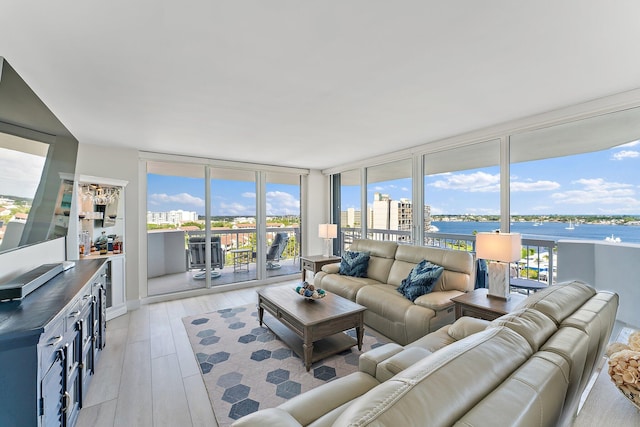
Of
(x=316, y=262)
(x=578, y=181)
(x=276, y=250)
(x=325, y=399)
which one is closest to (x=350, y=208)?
(x=316, y=262)

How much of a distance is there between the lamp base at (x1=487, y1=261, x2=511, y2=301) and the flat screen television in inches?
144

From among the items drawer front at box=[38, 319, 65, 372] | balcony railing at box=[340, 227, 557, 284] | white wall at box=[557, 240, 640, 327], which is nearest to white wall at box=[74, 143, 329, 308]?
drawer front at box=[38, 319, 65, 372]

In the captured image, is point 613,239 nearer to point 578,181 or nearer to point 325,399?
point 578,181

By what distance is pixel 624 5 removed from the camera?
1.35 metres

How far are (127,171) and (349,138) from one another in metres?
3.36

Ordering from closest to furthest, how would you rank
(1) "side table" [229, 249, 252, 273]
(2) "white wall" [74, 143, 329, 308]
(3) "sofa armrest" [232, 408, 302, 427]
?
(3) "sofa armrest" [232, 408, 302, 427] < (2) "white wall" [74, 143, 329, 308] < (1) "side table" [229, 249, 252, 273]

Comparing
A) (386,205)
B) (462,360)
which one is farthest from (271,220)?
(462,360)

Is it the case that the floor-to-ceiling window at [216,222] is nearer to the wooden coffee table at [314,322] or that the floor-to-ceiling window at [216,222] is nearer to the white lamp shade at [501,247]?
the wooden coffee table at [314,322]

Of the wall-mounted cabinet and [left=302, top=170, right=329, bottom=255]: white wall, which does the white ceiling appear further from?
[left=302, top=170, right=329, bottom=255]: white wall

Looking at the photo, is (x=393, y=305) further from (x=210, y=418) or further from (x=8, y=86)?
(x=8, y=86)

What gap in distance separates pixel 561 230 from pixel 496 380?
125 inches

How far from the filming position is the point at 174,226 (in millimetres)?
4723

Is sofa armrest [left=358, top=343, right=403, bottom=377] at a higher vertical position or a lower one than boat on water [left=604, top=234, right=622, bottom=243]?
lower

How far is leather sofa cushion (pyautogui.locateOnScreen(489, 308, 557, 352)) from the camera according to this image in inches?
40.6
